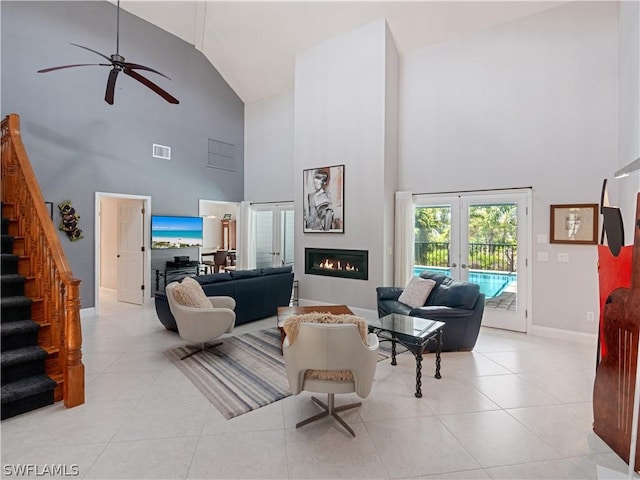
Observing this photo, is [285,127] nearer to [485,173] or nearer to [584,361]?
[485,173]

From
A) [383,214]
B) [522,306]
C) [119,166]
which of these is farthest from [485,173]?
[119,166]

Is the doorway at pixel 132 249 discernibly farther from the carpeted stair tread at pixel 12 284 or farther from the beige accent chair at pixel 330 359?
the beige accent chair at pixel 330 359

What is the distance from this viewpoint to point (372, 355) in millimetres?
2457

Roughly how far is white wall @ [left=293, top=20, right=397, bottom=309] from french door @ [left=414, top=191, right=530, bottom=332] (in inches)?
37.4

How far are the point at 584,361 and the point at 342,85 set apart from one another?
556 cm

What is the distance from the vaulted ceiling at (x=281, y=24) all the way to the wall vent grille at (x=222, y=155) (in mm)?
1421

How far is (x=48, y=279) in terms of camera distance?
3076 mm

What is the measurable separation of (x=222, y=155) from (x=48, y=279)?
5.70 metres

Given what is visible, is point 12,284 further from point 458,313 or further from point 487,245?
point 487,245

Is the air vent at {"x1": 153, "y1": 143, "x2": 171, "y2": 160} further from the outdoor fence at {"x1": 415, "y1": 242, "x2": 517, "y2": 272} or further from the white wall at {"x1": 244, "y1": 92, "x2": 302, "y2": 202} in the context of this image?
the outdoor fence at {"x1": 415, "y1": 242, "x2": 517, "y2": 272}

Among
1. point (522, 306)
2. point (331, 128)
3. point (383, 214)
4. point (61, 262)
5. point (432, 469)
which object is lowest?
point (432, 469)

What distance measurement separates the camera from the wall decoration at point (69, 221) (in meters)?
5.66

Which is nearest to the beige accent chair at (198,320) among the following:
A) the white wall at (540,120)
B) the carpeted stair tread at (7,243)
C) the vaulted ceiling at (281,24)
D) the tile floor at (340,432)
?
the tile floor at (340,432)

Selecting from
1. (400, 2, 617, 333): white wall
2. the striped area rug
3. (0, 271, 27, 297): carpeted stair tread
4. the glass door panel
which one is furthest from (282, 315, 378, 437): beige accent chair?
the glass door panel
